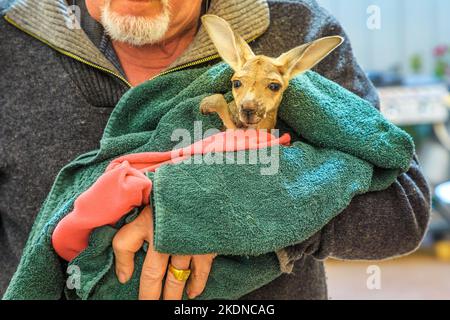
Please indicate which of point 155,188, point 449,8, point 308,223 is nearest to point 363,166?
point 308,223

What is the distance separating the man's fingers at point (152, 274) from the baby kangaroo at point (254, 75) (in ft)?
0.62

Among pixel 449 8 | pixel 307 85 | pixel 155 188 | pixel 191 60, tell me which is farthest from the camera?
pixel 449 8

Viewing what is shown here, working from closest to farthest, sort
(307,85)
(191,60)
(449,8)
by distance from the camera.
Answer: (307,85)
(191,60)
(449,8)

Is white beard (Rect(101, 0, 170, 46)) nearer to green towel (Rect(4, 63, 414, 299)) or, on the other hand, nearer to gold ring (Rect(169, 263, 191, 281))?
green towel (Rect(4, 63, 414, 299))

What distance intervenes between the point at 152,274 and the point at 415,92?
2.00m

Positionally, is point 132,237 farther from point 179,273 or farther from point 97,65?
point 97,65

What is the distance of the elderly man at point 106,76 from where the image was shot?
0.91 meters

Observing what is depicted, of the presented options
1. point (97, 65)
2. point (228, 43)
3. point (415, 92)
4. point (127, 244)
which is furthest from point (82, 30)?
point (415, 92)

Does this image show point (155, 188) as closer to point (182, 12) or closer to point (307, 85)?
point (307, 85)

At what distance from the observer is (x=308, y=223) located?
75cm

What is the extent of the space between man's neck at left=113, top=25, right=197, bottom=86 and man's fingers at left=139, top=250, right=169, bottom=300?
0.35 meters

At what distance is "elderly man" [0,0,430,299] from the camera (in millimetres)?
912
